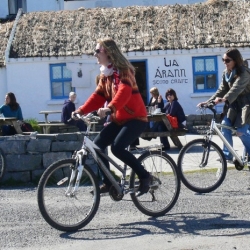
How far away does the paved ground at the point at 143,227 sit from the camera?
661 centimetres

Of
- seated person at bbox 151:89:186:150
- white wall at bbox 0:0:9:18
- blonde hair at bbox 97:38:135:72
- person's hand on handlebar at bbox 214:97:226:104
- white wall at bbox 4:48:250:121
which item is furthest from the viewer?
white wall at bbox 0:0:9:18

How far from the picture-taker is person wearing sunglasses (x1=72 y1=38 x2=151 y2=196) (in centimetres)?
733

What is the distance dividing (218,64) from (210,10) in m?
2.16

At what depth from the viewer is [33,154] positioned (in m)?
10.5

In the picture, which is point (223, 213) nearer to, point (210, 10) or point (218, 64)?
point (218, 64)

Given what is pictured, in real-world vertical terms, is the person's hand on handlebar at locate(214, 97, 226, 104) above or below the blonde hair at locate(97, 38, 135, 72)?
below

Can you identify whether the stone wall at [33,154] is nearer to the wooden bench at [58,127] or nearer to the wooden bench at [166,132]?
the wooden bench at [166,132]

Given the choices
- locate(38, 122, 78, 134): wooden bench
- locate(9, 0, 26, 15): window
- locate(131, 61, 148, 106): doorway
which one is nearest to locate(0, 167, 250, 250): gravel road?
locate(38, 122, 78, 134): wooden bench

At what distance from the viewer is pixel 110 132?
295 inches

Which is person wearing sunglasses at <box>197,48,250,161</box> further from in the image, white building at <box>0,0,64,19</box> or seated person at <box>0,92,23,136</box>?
white building at <box>0,0,64,19</box>

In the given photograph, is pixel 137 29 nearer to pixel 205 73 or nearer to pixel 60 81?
pixel 205 73

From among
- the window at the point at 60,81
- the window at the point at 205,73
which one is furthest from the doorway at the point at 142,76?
the window at the point at 60,81

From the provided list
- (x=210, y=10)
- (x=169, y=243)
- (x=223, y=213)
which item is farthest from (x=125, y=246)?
(x=210, y=10)

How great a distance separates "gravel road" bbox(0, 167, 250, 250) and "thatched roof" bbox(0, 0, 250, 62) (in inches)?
533
